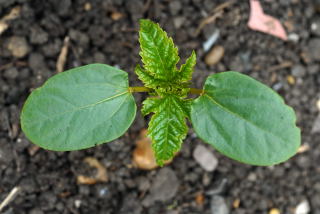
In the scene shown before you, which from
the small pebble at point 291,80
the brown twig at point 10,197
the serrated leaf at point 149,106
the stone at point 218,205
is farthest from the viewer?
the small pebble at point 291,80

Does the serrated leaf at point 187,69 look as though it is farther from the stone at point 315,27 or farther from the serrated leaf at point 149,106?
the stone at point 315,27

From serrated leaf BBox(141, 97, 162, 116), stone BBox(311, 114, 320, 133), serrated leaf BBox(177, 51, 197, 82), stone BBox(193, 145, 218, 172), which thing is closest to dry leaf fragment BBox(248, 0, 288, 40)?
stone BBox(311, 114, 320, 133)

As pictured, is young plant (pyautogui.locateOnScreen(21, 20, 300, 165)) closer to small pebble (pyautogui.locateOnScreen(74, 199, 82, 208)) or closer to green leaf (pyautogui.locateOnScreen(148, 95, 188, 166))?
green leaf (pyautogui.locateOnScreen(148, 95, 188, 166))

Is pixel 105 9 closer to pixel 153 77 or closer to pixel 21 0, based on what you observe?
pixel 21 0

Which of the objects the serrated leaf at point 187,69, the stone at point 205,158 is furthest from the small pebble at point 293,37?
the serrated leaf at point 187,69

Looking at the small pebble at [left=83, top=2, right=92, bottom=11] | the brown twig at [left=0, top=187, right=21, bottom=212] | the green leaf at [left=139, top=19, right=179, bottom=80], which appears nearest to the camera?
the green leaf at [left=139, top=19, right=179, bottom=80]

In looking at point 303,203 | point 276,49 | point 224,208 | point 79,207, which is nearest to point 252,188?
point 224,208
